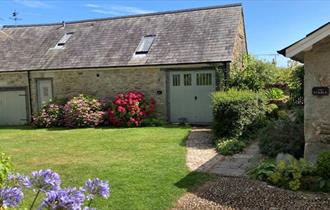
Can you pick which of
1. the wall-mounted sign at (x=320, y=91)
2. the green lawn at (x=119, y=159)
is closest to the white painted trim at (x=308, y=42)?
the wall-mounted sign at (x=320, y=91)

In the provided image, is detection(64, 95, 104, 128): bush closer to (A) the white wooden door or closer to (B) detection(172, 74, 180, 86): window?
(A) the white wooden door

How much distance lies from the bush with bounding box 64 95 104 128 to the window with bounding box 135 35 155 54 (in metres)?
3.20

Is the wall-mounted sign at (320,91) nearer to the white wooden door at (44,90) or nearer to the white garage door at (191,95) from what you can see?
the white garage door at (191,95)

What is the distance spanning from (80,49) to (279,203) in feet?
49.1

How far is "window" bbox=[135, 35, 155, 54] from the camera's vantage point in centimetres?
1669

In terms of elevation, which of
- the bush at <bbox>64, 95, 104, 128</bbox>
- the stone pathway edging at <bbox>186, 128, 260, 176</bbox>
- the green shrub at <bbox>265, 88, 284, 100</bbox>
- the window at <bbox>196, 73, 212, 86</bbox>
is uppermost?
the window at <bbox>196, 73, 212, 86</bbox>

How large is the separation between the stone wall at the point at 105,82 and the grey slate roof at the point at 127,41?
1.44 feet

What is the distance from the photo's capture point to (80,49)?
1836cm

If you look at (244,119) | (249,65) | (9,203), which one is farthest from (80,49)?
(9,203)

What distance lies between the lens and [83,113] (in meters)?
15.9

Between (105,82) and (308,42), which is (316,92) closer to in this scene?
(308,42)

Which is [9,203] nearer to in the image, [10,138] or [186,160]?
[186,160]

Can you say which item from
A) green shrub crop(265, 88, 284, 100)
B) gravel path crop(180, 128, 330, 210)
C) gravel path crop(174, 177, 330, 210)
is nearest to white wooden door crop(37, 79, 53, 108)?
green shrub crop(265, 88, 284, 100)

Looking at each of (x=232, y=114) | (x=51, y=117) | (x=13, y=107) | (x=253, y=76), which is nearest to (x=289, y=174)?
(x=232, y=114)
